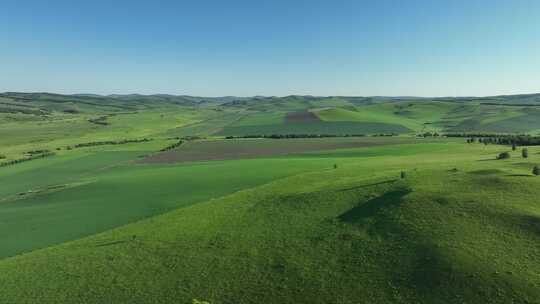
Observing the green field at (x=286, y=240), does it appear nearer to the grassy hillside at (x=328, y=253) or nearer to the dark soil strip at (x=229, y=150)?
the grassy hillside at (x=328, y=253)

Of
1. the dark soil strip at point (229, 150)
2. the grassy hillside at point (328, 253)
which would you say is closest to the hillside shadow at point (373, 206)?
the grassy hillside at point (328, 253)

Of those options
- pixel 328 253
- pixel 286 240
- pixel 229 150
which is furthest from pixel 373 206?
pixel 229 150

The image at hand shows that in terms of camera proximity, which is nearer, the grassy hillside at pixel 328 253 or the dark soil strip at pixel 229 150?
the grassy hillside at pixel 328 253

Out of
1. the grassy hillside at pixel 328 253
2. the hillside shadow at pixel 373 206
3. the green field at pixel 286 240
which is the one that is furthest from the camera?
the hillside shadow at pixel 373 206

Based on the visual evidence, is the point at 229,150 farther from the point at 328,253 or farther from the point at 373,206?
the point at 328,253

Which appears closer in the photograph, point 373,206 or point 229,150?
point 373,206

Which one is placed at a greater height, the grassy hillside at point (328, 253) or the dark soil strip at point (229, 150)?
the dark soil strip at point (229, 150)

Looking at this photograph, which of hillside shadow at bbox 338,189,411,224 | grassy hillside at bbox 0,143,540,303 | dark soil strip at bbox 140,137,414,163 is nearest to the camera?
grassy hillside at bbox 0,143,540,303

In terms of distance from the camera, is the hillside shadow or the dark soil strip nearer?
the hillside shadow

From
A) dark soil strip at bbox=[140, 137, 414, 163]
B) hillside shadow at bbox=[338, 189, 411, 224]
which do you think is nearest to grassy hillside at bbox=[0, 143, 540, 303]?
hillside shadow at bbox=[338, 189, 411, 224]

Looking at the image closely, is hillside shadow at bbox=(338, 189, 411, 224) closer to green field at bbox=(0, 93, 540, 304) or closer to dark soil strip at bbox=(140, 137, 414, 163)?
green field at bbox=(0, 93, 540, 304)
